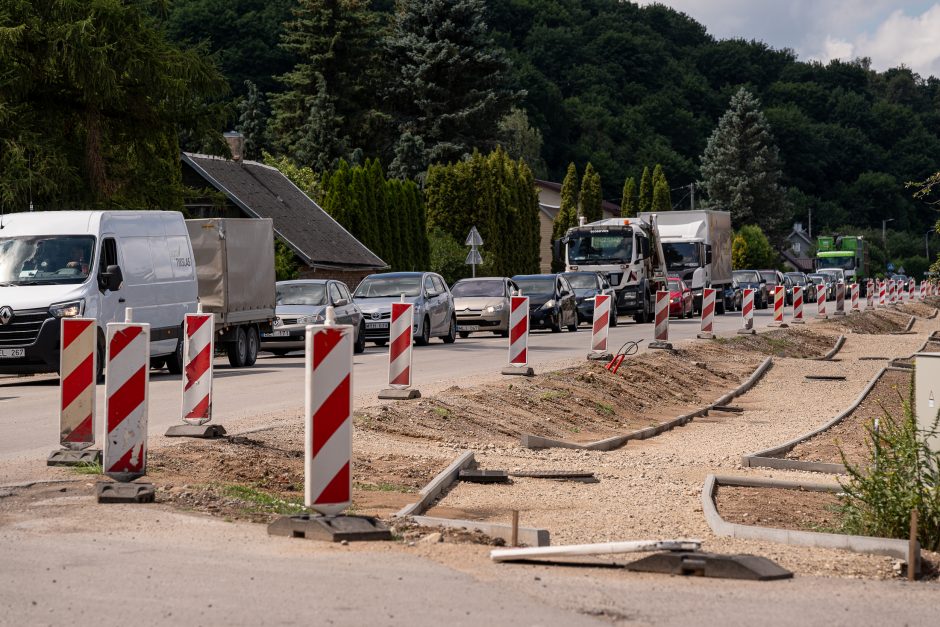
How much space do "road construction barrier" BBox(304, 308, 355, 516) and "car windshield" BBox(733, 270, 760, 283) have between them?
60.0 meters

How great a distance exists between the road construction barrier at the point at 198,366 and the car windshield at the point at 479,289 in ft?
76.3

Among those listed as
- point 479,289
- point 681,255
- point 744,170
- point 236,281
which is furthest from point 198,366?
point 744,170

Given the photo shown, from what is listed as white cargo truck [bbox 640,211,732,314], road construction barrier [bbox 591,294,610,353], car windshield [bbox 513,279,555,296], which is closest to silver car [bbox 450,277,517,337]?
car windshield [bbox 513,279,555,296]

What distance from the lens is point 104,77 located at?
96.0 ft

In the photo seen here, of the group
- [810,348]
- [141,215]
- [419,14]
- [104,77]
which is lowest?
[810,348]

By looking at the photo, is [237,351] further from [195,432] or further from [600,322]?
[195,432]

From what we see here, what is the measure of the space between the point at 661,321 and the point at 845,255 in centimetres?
6759

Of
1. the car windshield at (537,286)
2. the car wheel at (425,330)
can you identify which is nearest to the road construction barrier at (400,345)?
the car wheel at (425,330)

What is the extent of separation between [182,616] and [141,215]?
1627 centimetres

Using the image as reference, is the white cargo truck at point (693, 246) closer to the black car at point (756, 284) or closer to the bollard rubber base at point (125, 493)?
the black car at point (756, 284)

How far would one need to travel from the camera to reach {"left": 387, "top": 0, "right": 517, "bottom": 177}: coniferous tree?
78000 mm

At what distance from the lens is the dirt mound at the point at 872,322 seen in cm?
4794

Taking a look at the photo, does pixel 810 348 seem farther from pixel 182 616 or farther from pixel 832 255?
pixel 832 255

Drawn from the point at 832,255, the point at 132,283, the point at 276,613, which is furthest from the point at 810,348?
the point at 832,255
